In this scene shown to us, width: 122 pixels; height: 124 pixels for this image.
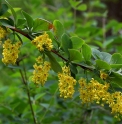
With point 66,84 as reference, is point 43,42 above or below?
above

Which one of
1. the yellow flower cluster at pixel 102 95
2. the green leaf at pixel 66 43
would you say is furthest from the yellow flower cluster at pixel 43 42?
the yellow flower cluster at pixel 102 95

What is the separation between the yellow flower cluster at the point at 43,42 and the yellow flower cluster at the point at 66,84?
0.08m

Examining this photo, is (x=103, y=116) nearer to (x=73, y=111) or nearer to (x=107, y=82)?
(x=73, y=111)

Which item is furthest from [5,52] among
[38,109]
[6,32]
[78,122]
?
[78,122]

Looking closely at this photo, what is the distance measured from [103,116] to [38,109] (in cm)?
44

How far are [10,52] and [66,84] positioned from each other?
17cm

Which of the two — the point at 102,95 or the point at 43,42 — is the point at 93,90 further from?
the point at 43,42

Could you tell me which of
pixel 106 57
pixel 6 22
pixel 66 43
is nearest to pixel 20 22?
pixel 6 22

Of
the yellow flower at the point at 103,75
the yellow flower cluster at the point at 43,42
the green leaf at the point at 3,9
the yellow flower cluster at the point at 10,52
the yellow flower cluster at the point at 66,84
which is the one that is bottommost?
the yellow flower cluster at the point at 66,84

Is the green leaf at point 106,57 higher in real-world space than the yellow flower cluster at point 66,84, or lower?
higher

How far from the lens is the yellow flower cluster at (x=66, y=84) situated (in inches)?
31.7

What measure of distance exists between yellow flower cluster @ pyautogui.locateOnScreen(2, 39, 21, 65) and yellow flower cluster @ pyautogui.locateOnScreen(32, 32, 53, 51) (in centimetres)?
7

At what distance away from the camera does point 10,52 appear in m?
0.84

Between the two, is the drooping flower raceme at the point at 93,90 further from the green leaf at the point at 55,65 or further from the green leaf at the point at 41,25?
the green leaf at the point at 41,25
